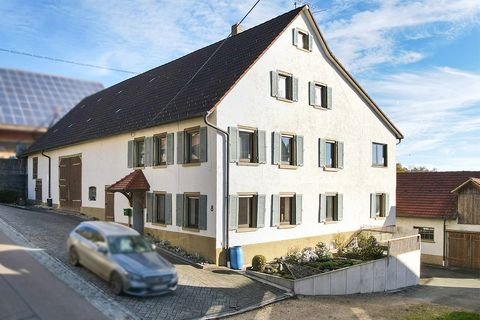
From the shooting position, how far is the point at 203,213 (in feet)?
63.9

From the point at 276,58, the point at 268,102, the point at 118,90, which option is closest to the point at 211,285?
the point at 268,102

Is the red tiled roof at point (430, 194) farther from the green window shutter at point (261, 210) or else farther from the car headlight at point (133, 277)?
the car headlight at point (133, 277)

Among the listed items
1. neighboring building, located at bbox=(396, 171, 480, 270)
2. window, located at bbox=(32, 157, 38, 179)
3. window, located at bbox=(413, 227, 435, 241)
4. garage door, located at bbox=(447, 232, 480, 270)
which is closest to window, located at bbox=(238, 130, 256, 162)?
neighboring building, located at bbox=(396, 171, 480, 270)

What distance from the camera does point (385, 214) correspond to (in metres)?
29.2

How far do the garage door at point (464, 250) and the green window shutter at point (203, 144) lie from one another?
2133cm

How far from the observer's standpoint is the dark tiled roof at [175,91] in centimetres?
2083

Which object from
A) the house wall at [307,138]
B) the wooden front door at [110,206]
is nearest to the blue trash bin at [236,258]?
the house wall at [307,138]

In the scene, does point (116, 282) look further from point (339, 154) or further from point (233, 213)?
point (339, 154)

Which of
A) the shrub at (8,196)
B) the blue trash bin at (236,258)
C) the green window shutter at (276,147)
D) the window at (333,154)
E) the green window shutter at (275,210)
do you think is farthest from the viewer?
the shrub at (8,196)

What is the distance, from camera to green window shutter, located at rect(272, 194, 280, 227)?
70.3 feet

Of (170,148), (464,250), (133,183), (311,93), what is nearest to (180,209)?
(170,148)

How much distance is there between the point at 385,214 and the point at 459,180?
9.21 meters

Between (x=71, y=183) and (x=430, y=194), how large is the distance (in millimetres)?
26520

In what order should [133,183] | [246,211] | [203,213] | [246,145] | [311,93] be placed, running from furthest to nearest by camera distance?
[311,93] < [133,183] < [246,145] < [246,211] < [203,213]
